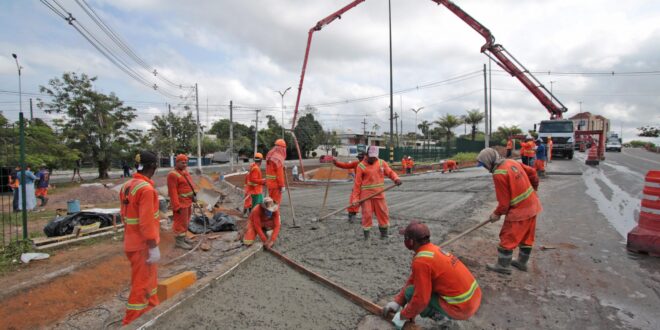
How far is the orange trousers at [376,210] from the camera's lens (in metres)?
5.71

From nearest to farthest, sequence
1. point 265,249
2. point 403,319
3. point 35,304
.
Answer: point 403,319 < point 35,304 < point 265,249

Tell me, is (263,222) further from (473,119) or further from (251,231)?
(473,119)

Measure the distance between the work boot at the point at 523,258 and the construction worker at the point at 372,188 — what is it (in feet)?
6.72

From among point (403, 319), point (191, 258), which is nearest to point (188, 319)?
point (403, 319)

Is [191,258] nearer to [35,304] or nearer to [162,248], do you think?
[162,248]

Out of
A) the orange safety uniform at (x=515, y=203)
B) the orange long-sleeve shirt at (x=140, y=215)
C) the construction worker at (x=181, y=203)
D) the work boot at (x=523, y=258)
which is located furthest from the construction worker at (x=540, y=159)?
the orange long-sleeve shirt at (x=140, y=215)

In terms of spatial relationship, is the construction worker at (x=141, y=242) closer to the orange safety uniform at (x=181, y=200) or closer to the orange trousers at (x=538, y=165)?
the orange safety uniform at (x=181, y=200)

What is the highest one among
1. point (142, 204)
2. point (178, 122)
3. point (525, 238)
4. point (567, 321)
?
point (178, 122)

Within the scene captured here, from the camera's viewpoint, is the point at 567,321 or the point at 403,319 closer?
the point at 403,319

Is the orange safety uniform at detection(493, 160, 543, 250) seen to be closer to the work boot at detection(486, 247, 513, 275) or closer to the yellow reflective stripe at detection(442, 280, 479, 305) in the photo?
the work boot at detection(486, 247, 513, 275)

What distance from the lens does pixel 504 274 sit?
4.09 meters

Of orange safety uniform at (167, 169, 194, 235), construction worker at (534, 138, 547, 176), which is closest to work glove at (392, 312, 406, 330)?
orange safety uniform at (167, 169, 194, 235)

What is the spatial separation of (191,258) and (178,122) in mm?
45182

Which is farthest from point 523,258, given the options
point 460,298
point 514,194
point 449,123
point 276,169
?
point 449,123
